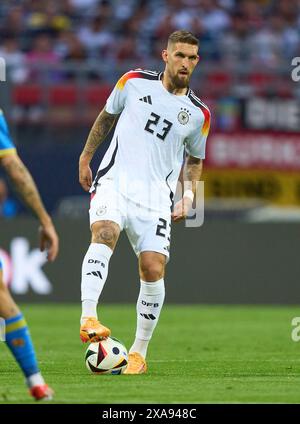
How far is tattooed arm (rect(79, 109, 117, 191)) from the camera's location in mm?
9992

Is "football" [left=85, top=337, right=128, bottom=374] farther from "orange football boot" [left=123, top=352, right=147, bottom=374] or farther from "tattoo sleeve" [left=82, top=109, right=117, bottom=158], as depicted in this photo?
"tattoo sleeve" [left=82, top=109, right=117, bottom=158]

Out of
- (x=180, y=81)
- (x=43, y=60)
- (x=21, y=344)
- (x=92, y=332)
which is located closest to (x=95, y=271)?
(x=92, y=332)

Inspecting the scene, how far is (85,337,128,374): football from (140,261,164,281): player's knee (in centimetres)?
60

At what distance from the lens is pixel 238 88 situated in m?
20.0

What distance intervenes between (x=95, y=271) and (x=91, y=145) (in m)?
1.22

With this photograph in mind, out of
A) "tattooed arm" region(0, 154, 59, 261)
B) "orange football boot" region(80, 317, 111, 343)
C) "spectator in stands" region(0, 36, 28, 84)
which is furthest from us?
"spectator in stands" region(0, 36, 28, 84)

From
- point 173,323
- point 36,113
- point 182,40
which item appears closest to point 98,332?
point 182,40

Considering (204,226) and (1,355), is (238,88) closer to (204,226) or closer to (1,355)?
(204,226)

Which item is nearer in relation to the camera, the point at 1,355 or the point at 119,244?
the point at 1,355

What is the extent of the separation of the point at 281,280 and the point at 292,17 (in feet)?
21.1

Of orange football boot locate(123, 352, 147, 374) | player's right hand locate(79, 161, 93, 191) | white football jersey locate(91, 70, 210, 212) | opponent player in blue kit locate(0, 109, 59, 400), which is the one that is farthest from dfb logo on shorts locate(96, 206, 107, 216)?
opponent player in blue kit locate(0, 109, 59, 400)

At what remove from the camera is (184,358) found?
11203mm

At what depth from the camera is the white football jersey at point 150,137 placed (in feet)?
32.4
